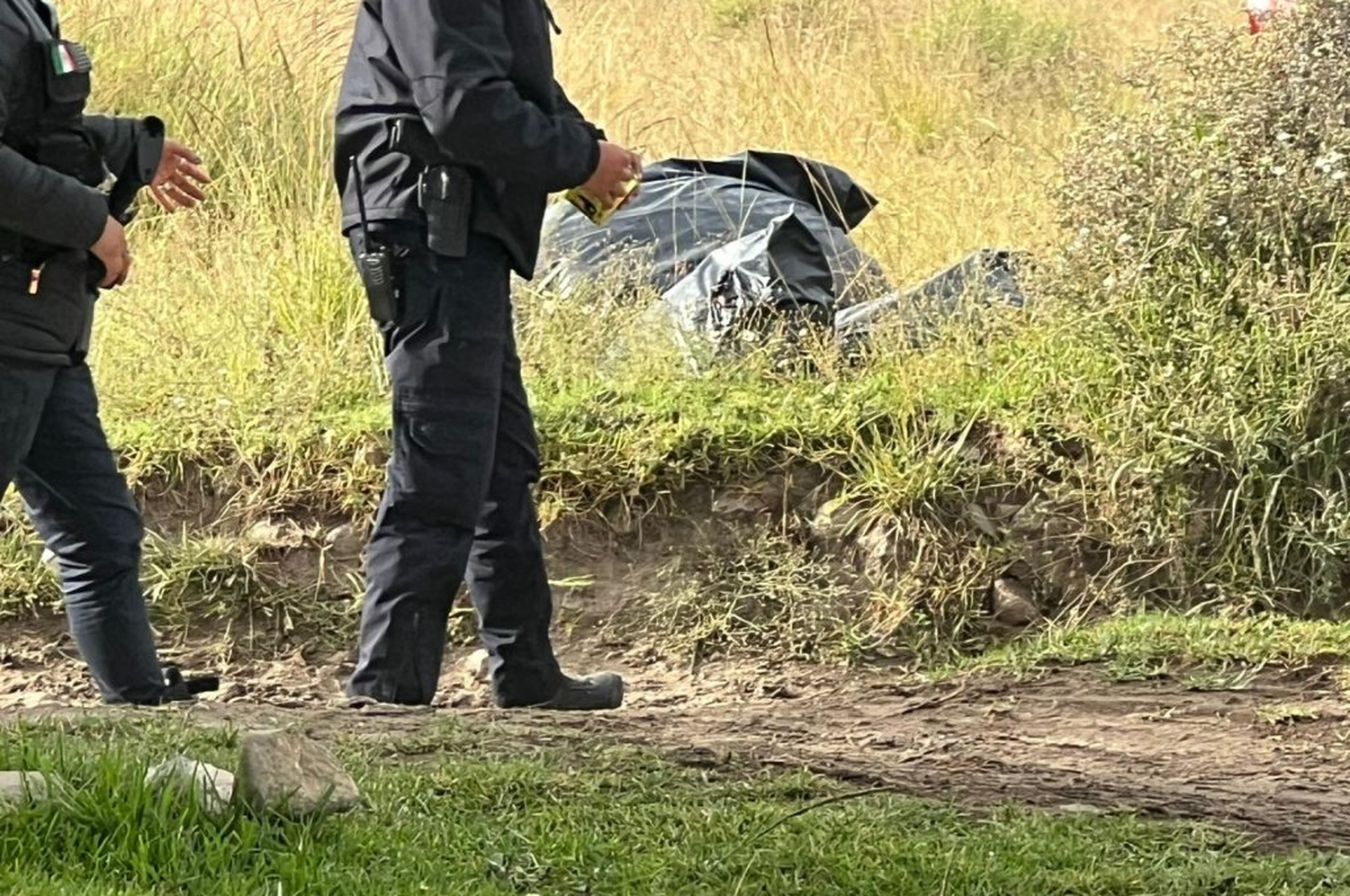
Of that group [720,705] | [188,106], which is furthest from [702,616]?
[188,106]

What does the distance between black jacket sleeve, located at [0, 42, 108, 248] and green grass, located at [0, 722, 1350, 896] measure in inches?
41.1

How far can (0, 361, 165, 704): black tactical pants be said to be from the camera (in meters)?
4.57

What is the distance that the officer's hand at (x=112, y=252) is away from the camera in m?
4.24

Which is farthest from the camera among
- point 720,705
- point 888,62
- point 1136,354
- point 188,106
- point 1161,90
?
point 888,62

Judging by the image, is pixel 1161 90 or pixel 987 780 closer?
pixel 987 780

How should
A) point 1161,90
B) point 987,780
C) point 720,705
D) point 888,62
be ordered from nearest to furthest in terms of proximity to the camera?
point 987,780
point 720,705
point 1161,90
point 888,62

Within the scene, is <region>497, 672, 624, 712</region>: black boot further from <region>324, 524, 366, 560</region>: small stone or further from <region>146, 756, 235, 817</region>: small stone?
<region>146, 756, 235, 817</region>: small stone

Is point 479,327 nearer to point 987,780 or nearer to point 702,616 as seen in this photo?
point 987,780

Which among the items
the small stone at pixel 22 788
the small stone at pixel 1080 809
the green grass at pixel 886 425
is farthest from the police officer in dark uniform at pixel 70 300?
the small stone at pixel 1080 809

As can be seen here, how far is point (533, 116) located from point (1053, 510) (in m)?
2.44

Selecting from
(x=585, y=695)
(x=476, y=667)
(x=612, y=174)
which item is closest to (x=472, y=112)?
(x=612, y=174)

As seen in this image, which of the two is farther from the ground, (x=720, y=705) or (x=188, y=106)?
(x=188, y=106)

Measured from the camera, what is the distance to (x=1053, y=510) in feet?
20.5

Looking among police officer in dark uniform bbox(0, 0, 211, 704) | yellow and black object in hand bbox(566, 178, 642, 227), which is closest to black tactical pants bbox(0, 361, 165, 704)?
police officer in dark uniform bbox(0, 0, 211, 704)
